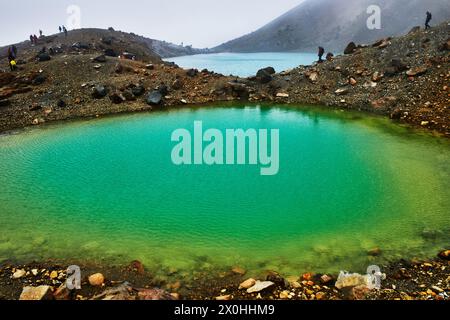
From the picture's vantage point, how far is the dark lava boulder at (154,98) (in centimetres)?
3119

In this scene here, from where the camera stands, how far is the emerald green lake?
10.7 metres

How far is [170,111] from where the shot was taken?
29922 mm

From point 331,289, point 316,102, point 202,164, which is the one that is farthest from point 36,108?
point 331,289

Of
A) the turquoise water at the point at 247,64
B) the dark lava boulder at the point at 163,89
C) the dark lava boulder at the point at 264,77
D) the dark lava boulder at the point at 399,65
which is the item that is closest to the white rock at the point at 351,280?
the dark lava boulder at the point at 399,65

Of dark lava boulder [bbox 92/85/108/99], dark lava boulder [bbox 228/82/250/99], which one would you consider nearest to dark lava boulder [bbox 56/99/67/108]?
dark lava boulder [bbox 92/85/108/99]

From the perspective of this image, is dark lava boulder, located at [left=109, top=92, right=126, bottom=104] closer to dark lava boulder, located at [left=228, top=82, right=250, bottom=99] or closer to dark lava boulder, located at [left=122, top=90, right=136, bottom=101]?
dark lava boulder, located at [left=122, top=90, right=136, bottom=101]

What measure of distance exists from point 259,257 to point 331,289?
2.31 metres

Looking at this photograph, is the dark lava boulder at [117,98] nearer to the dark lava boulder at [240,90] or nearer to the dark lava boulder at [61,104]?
the dark lava boulder at [61,104]

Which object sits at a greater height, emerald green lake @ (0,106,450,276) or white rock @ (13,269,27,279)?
emerald green lake @ (0,106,450,276)

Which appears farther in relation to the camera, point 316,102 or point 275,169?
point 316,102

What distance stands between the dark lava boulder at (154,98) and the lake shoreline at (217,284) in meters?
22.4

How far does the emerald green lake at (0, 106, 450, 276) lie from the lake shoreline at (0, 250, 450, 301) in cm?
44
